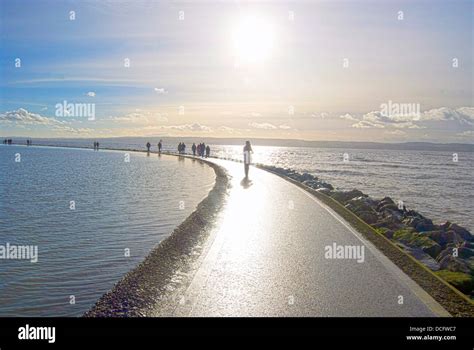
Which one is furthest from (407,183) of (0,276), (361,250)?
(0,276)

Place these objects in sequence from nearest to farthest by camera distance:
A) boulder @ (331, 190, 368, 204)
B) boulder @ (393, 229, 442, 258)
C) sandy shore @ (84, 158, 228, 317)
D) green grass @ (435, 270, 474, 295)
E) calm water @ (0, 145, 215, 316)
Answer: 1. sandy shore @ (84, 158, 228, 317)
2. calm water @ (0, 145, 215, 316)
3. green grass @ (435, 270, 474, 295)
4. boulder @ (393, 229, 442, 258)
5. boulder @ (331, 190, 368, 204)

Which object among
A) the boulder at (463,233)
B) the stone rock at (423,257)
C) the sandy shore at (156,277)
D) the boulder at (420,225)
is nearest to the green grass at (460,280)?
the stone rock at (423,257)

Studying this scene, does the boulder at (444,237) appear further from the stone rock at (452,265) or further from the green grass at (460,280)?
the green grass at (460,280)

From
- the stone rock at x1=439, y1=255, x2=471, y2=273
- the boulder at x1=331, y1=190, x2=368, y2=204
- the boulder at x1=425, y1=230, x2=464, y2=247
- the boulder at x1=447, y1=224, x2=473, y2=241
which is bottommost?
the boulder at x1=447, y1=224, x2=473, y2=241

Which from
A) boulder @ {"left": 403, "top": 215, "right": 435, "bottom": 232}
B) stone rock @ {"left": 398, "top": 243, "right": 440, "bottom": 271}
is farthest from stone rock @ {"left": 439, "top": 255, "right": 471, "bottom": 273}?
boulder @ {"left": 403, "top": 215, "right": 435, "bottom": 232}

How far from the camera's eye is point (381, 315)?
21.9 feet

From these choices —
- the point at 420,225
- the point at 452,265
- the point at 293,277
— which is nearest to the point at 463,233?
the point at 420,225

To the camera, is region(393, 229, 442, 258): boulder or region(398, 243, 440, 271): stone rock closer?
region(398, 243, 440, 271): stone rock

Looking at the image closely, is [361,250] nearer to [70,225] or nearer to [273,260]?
[273,260]

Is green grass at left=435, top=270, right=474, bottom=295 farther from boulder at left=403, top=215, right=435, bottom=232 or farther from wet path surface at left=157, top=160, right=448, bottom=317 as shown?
boulder at left=403, top=215, right=435, bottom=232

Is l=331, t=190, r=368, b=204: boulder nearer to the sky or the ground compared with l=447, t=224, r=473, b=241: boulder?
nearer to the sky

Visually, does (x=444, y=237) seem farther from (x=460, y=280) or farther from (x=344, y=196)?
(x=344, y=196)
